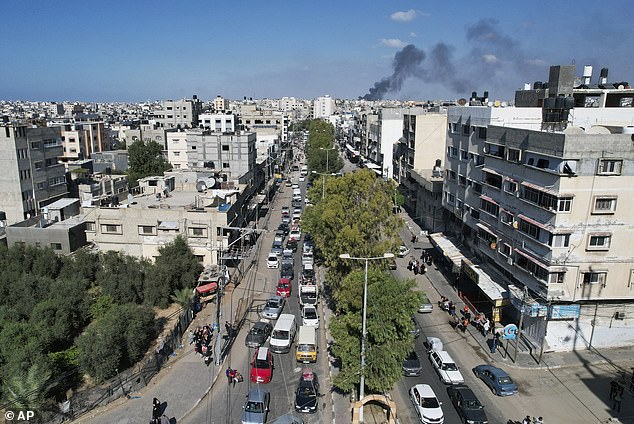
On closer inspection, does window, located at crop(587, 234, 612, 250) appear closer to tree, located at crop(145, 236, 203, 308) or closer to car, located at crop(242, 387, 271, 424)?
car, located at crop(242, 387, 271, 424)

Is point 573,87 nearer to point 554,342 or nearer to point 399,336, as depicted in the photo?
point 554,342

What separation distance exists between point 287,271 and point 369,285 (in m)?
17.0

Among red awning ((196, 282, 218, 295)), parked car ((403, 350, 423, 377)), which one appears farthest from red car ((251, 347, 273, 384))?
red awning ((196, 282, 218, 295))

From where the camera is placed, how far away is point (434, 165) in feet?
192

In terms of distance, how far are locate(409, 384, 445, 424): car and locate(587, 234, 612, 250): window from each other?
1160cm

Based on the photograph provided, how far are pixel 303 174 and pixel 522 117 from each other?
228 ft

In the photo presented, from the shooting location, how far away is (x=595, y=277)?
25703mm

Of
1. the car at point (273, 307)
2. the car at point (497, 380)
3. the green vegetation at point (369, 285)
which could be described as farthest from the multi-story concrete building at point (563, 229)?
the car at point (273, 307)

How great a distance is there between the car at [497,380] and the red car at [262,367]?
10.7 metres

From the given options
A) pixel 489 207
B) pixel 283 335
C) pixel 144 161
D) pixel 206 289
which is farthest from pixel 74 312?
pixel 144 161

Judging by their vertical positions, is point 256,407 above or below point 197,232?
below

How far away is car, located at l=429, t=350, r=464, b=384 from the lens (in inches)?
933

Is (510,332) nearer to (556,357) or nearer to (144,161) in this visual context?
(556,357)

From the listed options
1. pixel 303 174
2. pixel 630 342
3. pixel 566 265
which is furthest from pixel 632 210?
pixel 303 174
